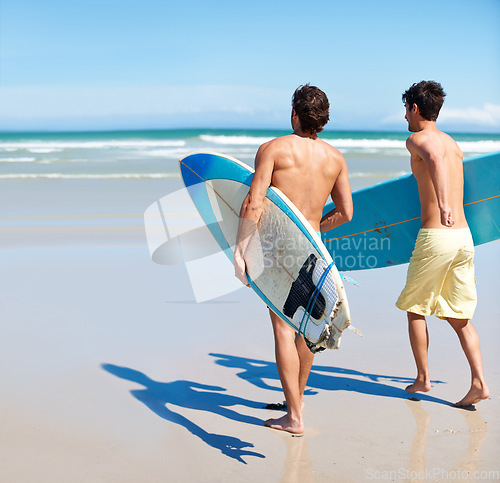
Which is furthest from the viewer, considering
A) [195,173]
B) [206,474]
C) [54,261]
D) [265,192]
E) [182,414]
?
[54,261]

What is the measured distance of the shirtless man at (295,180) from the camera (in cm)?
283

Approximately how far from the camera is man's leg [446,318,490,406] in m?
3.15

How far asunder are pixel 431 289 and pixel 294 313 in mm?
817

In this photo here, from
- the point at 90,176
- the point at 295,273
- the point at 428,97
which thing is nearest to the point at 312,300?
the point at 295,273

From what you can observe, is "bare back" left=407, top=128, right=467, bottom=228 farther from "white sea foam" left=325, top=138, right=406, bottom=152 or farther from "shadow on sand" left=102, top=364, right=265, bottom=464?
"white sea foam" left=325, top=138, right=406, bottom=152

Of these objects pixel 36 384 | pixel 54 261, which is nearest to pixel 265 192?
pixel 36 384

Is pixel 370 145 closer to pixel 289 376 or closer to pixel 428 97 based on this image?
pixel 428 97

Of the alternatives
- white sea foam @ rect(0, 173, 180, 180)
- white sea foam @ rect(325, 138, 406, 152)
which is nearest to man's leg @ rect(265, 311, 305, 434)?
white sea foam @ rect(0, 173, 180, 180)

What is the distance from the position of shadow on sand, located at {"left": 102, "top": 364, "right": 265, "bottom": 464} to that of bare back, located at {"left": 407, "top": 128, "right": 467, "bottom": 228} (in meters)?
1.38

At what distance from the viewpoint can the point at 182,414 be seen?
3.13 m

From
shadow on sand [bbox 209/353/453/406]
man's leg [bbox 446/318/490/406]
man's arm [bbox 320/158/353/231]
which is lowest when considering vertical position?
shadow on sand [bbox 209/353/453/406]

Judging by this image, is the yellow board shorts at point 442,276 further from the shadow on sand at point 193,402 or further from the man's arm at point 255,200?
the shadow on sand at point 193,402

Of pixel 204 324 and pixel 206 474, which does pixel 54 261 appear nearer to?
pixel 204 324

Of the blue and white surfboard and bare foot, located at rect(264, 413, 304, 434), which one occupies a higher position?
the blue and white surfboard
